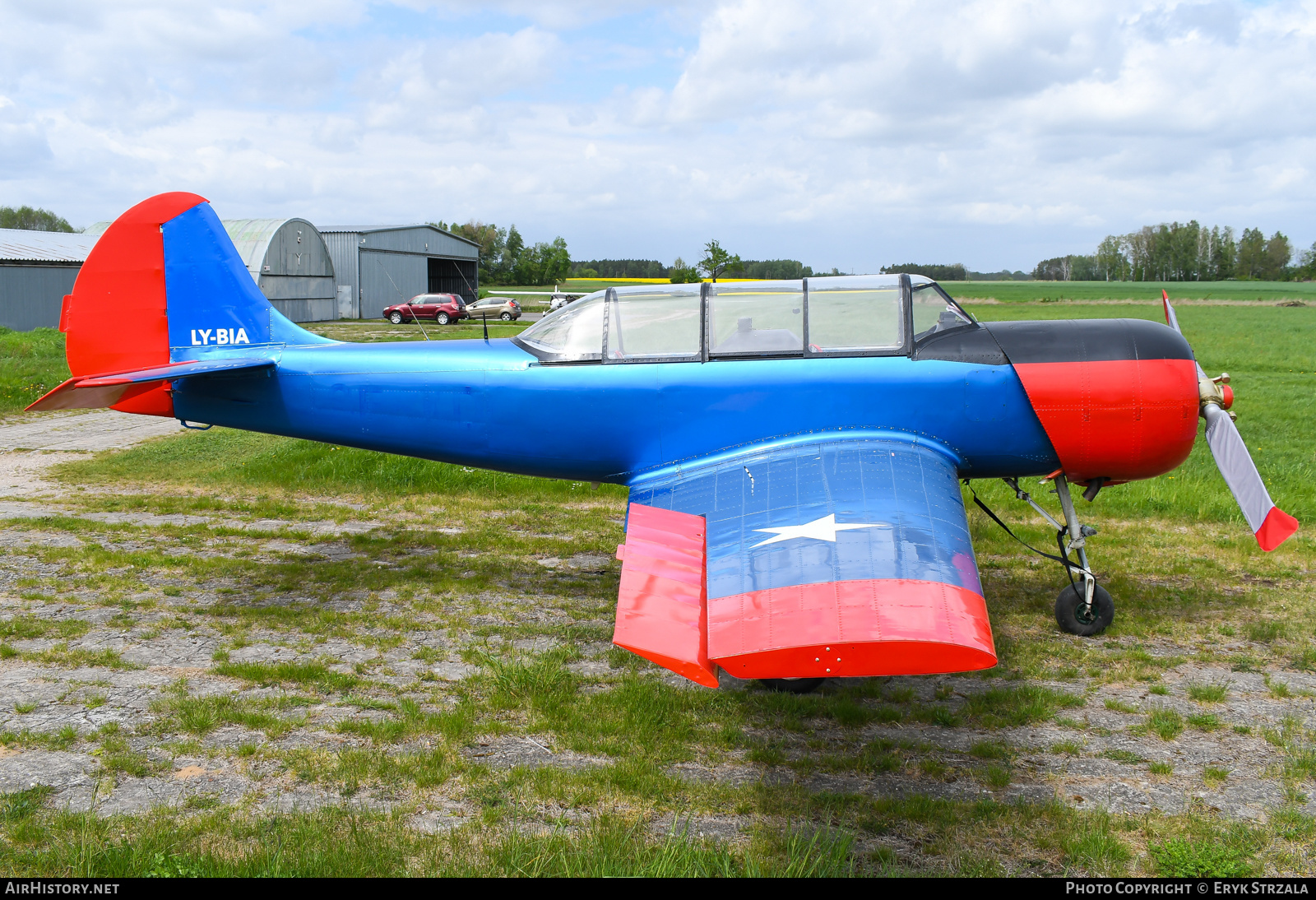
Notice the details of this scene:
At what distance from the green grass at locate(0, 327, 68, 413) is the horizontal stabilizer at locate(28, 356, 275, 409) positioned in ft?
38.4

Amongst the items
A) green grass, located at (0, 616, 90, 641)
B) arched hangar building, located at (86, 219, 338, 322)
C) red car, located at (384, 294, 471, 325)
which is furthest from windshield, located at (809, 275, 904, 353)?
red car, located at (384, 294, 471, 325)

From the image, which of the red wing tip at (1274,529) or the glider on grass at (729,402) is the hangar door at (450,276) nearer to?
the glider on grass at (729,402)

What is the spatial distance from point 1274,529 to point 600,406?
165 inches

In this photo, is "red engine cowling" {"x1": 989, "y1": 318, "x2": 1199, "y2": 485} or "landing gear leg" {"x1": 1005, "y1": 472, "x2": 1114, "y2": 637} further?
"landing gear leg" {"x1": 1005, "y1": 472, "x2": 1114, "y2": 637}

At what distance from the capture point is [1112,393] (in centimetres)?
571

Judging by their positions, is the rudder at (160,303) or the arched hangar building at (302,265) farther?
the arched hangar building at (302,265)

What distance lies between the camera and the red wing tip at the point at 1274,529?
476 centimetres

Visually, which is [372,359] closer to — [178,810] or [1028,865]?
[178,810]

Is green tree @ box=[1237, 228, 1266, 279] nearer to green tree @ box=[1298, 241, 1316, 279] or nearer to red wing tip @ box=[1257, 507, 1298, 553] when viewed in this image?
green tree @ box=[1298, 241, 1316, 279]

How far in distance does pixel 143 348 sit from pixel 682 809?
6.04 meters

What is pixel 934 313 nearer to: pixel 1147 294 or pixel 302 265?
pixel 302 265

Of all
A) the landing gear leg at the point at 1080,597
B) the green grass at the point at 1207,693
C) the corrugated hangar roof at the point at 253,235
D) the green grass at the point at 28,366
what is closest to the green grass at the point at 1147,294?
the corrugated hangar roof at the point at 253,235

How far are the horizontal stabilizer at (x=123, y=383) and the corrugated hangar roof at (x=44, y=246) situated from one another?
1214 inches

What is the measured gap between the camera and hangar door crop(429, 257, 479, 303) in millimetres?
55406
